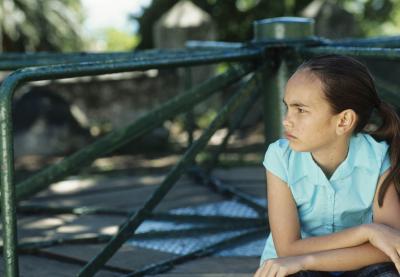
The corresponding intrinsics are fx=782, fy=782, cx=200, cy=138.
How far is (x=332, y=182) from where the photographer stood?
6.80 feet

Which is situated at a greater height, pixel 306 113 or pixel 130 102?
pixel 306 113

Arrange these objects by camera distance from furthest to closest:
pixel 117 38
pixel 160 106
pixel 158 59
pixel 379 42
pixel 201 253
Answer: pixel 117 38
pixel 379 42
pixel 201 253
pixel 160 106
pixel 158 59

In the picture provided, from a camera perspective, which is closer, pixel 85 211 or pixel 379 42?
pixel 379 42

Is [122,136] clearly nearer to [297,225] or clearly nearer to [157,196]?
[157,196]

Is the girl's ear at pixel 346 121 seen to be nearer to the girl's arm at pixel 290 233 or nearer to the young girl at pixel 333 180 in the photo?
the young girl at pixel 333 180

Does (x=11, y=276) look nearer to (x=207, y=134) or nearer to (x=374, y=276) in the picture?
(x=374, y=276)

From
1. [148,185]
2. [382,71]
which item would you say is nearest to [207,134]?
[148,185]

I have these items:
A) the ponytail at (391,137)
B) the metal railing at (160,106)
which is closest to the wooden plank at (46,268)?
the metal railing at (160,106)

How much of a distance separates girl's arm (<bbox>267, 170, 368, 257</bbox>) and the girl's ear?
20 centimetres

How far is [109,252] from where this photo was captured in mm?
2475

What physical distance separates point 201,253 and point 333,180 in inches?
42.7

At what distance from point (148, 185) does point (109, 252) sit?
2133 mm

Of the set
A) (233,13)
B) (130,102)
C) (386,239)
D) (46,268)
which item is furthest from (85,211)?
(233,13)

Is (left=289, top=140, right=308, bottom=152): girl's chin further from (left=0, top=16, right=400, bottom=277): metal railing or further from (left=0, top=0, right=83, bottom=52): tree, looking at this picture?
(left=0, top=0, right=83, bottom=52): tree
